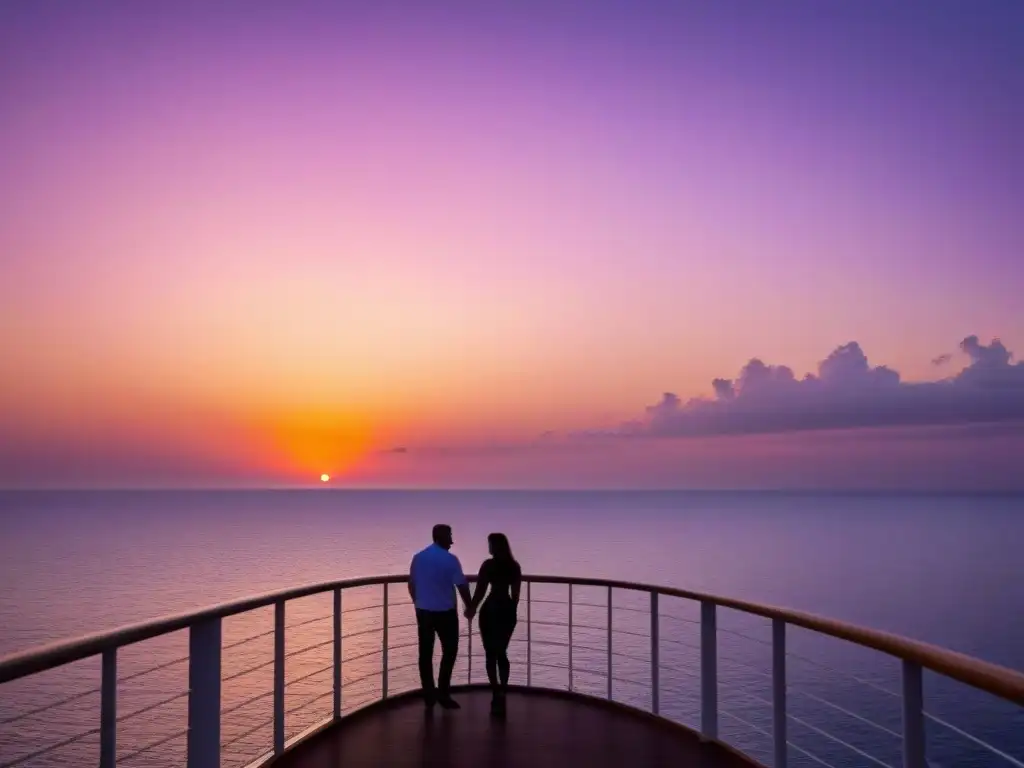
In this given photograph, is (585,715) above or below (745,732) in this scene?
above

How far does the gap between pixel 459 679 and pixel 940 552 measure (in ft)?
231

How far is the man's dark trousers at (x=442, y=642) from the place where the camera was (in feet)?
24.6

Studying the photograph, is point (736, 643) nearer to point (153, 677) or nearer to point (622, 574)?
point (153, 677)

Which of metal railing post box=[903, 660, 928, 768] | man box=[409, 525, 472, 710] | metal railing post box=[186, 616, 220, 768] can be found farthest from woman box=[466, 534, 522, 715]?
metal railing post box=[903, 660, 928, 768]

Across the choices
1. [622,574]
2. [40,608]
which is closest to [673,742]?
[40,608]

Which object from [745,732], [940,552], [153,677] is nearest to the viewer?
[745,732]

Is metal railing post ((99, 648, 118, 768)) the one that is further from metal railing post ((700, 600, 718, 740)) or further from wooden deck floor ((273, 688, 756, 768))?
metal railing post ((700, 600, 718, 740))

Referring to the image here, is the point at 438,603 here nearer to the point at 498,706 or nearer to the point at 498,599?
the point at 498,599

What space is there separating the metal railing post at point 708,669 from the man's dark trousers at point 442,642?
221 centimetres

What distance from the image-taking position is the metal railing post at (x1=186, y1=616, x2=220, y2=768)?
4184 mm

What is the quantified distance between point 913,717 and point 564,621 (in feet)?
126

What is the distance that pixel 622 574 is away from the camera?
60125 mm

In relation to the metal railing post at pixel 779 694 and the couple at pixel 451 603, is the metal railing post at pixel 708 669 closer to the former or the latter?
the metal railing post at pixel 779 694

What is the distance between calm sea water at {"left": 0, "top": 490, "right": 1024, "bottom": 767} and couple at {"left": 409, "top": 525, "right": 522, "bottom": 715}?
0.62 metres
